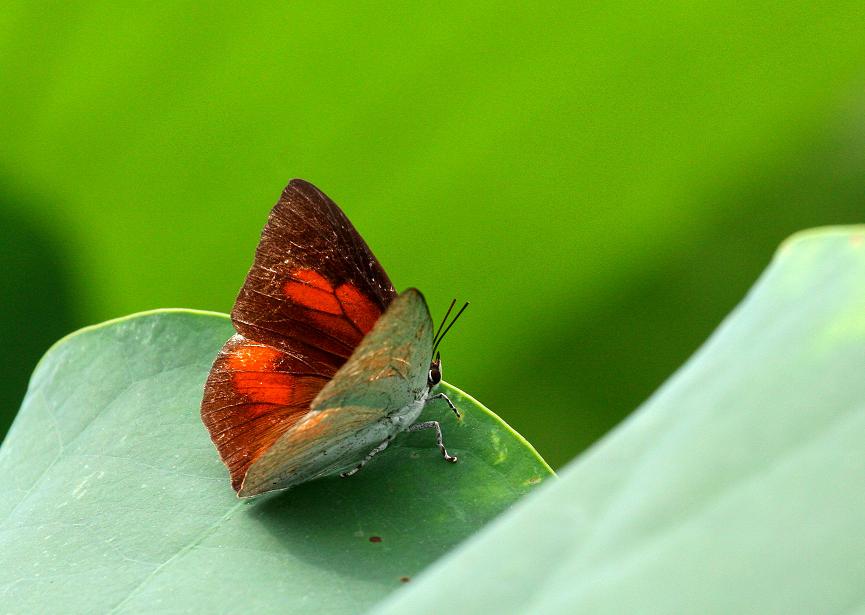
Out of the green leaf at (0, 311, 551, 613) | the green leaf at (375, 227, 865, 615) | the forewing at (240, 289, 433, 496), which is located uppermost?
the green leaf at (375, 227, 865, 615)

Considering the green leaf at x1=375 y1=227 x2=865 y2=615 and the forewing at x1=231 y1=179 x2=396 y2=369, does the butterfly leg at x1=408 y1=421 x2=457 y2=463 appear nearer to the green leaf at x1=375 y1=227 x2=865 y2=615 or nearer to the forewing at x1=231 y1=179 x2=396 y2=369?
the forewing at x1=231 y1=179 x2=396 y2=369

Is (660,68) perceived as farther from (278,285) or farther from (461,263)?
(278,285)

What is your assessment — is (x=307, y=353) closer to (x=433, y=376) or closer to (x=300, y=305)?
(x=300, y=305)

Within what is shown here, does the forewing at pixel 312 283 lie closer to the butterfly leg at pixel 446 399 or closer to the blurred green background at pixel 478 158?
the butterfly leg at pixel 446 399

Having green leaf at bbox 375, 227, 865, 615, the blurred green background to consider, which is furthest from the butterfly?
green leaf at bbox 375, 227, 865, 615

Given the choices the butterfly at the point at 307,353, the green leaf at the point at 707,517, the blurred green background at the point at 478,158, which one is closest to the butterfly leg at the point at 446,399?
the butterfly at the point at 307,353

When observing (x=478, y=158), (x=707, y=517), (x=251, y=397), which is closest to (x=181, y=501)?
(x=251, y=397)

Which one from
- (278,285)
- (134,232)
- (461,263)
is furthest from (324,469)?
(134,232)
